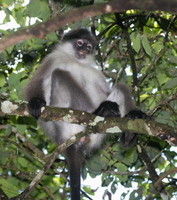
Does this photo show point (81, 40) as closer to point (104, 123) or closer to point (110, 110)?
point (110, 110)

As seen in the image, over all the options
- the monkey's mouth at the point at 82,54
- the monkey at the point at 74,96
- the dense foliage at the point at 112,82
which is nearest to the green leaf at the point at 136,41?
the dense foliage at the point at 112,82

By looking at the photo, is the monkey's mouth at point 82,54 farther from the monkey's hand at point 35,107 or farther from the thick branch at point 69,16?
the thick branch at point 69,16

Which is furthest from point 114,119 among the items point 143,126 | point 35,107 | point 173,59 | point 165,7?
point 165,7

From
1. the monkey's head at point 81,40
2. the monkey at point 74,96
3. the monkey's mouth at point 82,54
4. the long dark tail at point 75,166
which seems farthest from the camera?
the monkey's head at point 81,40

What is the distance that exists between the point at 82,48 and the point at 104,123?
8.72 feet

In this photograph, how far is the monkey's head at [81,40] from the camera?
6883 mm

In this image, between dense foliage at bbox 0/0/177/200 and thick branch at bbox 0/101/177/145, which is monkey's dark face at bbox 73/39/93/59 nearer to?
dense foliage at bbox 0/0/177/200

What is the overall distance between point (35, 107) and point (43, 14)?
5.70 feet

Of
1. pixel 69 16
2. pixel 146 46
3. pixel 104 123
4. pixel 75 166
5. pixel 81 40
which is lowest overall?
pixel 75 166

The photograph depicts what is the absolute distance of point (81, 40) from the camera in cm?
697

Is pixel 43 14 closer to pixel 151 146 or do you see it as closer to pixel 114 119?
pixel 114 119

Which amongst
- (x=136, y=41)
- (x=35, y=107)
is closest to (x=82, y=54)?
(x=136, y=41)

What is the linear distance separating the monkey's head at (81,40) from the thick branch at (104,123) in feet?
8.01

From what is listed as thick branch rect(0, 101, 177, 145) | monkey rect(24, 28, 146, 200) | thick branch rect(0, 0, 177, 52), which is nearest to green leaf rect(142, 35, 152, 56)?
monkey rect(24, 28, 146, 200)
